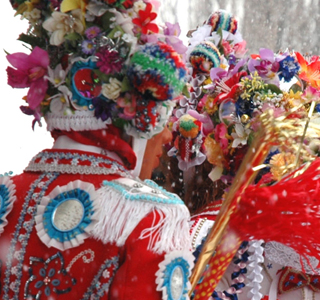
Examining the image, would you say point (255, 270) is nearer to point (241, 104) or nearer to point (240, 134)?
point (240, 134)

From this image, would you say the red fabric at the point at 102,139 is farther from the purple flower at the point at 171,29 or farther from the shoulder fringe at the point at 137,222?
the purple flower at the point at 171,29

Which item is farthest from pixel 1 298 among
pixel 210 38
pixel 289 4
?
pixel 289 4

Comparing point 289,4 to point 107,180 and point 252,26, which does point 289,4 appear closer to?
point 252,26

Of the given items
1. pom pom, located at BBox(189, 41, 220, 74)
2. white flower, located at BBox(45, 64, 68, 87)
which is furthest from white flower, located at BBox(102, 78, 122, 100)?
pom pom, located at BBox(189, 41, 220, 74)

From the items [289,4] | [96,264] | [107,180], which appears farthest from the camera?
[289,4]

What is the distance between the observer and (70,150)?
5.33 feet

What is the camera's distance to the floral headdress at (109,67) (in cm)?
160

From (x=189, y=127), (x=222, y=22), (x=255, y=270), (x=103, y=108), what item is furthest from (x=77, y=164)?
(x=222, y=22)

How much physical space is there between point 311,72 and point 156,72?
1243 mm

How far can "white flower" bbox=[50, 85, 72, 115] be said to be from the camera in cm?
163

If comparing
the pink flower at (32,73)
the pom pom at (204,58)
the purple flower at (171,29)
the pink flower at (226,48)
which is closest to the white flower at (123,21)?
the purple flower at (171,29)

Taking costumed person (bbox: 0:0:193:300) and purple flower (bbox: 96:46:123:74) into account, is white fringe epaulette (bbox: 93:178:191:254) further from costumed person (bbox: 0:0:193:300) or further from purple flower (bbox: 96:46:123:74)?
purple flower (bbox: 96:46:123:74)

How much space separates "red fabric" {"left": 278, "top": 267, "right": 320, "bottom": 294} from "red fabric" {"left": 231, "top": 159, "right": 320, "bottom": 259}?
0.73m

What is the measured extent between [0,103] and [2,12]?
14.7 inches
